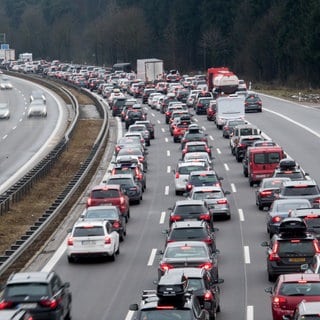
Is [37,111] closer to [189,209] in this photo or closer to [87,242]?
[189,209]

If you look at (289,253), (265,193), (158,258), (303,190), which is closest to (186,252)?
(289,253)

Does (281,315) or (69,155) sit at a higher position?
(281,315)

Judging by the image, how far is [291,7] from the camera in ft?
478

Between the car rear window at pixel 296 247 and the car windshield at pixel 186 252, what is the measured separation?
197 centimetres

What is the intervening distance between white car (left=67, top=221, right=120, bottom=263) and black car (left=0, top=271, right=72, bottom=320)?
923cm

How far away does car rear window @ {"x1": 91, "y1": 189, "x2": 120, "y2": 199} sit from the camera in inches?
1688

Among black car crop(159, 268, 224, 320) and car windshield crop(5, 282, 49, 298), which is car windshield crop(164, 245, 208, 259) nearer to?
black car crop(159, 268, 224, 320)

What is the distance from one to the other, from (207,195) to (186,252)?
13.5 m

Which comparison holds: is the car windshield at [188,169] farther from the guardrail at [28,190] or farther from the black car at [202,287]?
the black car at [202,287]

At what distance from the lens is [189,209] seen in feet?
125

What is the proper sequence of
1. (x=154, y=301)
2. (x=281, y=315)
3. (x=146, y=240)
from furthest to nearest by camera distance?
(x=146, y=240) → (x=281, y=315) → (x=154, y=301)

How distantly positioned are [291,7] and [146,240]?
109345mm

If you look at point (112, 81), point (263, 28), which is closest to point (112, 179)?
point (112, 81)

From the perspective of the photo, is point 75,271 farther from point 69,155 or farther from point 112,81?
point 112,81
